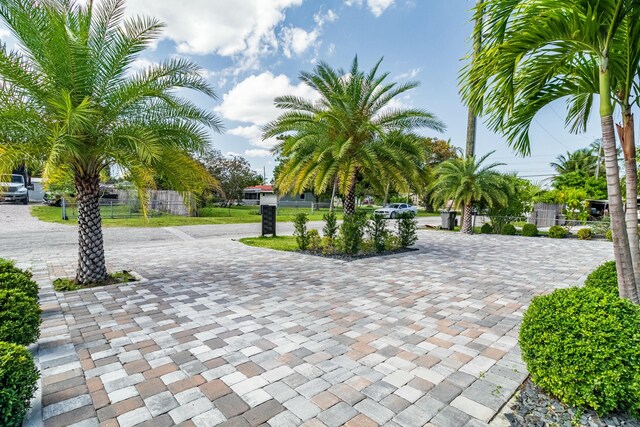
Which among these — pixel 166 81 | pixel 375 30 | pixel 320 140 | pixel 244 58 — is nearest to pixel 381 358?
pixel 166 81

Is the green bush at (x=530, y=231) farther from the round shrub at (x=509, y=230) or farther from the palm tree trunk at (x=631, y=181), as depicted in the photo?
the palm tree trunk at (x=631, y=181)

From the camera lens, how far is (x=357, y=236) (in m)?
9.20

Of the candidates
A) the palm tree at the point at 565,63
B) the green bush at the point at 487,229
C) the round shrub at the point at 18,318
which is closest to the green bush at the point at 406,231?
the palm tree at the point at 565,63

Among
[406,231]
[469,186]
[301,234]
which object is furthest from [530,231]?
[301,234]

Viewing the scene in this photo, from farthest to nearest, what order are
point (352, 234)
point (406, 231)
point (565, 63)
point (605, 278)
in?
point (406, 231) < point (352, 234) < point (605, 278) < point (565, 63)

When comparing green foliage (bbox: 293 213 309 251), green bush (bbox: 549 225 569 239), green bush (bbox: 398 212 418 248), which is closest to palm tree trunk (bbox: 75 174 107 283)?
green foliage (bbox: 293 213 309 251)

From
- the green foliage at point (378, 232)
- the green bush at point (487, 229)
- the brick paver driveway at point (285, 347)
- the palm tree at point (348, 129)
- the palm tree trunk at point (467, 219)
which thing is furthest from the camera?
the green bush at point (487, 229)

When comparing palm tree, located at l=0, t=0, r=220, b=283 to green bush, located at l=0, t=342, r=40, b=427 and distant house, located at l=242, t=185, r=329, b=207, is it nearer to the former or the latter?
green bush, located at l=0, t=342, r=40, b=427

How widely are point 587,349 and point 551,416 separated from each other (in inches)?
22.2

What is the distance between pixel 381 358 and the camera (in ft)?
11.0

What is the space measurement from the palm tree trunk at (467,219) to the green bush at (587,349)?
1359 centimetres

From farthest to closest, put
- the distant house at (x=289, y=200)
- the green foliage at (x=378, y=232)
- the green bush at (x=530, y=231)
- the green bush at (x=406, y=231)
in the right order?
the distant house at (x=289, y=200), the green bush at (x=530, y=231), the green bush at (x=406, y=231), the green foliage at (x=378, y=232)

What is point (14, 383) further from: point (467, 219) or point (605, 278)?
point (467, 219)

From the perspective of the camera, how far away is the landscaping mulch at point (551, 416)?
2.31 m
